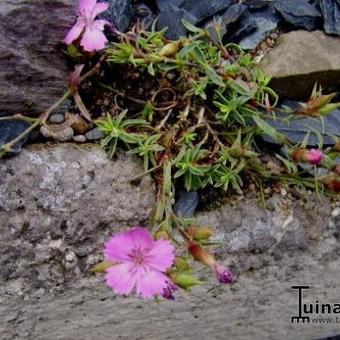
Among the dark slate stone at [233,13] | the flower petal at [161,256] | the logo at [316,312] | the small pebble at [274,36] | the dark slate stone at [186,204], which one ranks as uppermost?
the dark slate stone at [233,13]

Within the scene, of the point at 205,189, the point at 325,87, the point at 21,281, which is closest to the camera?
the point at 21,281

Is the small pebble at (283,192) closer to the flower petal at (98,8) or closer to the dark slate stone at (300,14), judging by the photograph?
the dark slate stone at (300,14)

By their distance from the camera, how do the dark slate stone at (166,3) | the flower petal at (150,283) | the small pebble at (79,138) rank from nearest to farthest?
1. the flower petal at (150,283)
2. the small pebble at (79,138)
3. the dark slate stone at (166,3)

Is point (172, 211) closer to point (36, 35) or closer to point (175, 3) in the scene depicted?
point (36, 35)

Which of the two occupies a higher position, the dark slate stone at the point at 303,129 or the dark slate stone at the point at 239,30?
the dark slate stone at the point at 239,30

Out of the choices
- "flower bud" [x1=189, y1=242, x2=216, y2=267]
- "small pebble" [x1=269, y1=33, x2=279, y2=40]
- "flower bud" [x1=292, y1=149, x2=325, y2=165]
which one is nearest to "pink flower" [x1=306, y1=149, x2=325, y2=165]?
"flower bud" [x1=292, y1=149, x2=325, y2=165]

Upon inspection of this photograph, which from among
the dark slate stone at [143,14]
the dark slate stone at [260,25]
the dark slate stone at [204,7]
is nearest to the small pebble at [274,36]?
the dark slate stone at [260,25]

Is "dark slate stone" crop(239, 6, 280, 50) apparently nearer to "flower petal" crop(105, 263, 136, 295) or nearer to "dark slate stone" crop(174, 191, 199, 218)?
"dark slate stone" crop(174, 191, 199, 218)

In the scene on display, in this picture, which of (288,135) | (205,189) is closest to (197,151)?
(205,189)
